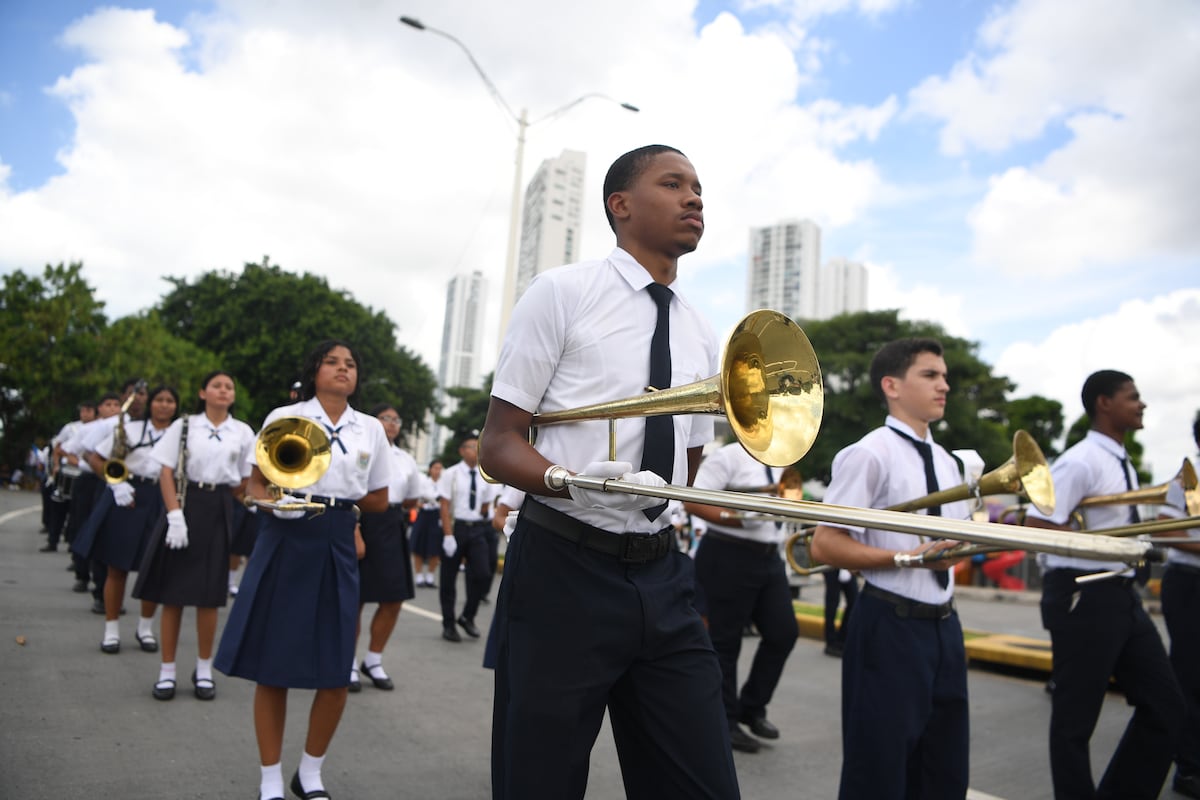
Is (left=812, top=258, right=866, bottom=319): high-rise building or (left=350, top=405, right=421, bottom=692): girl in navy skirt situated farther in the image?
(left=812, top=258, right=866, bottom=319): high-rise building

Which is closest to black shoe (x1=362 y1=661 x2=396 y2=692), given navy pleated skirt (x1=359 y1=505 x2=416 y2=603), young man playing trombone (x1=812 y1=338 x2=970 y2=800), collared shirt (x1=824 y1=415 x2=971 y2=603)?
navy pleated skirt (x1=359 y1=505 x2=416 y2=603)

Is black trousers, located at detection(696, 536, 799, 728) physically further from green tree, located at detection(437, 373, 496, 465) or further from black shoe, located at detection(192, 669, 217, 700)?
green tree, located at detection(437, 373, 496, 465)

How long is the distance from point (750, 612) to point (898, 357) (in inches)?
104

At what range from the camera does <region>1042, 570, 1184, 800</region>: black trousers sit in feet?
12.7

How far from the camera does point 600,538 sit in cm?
218

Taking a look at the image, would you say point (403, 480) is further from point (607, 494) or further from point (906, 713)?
point (607, 494)

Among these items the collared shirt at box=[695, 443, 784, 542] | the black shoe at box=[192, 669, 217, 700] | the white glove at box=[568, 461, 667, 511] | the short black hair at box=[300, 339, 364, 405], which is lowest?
the black shoe at box=[192, 669, 217, 700]

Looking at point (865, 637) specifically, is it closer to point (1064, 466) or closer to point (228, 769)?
point (1064, 466)

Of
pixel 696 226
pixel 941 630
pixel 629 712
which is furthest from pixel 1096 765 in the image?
pixel 696 226

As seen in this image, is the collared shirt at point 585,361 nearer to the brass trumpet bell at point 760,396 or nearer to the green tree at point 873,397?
the brass trumpet bell at point 760,396

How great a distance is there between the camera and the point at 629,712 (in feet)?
7.26

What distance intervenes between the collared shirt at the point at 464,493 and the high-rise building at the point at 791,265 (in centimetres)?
10509

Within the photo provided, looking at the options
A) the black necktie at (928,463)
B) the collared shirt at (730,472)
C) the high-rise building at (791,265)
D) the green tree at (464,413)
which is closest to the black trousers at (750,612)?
the collared shirt at (730,472)

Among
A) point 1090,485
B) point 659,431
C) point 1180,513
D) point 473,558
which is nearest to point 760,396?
point 659,431
